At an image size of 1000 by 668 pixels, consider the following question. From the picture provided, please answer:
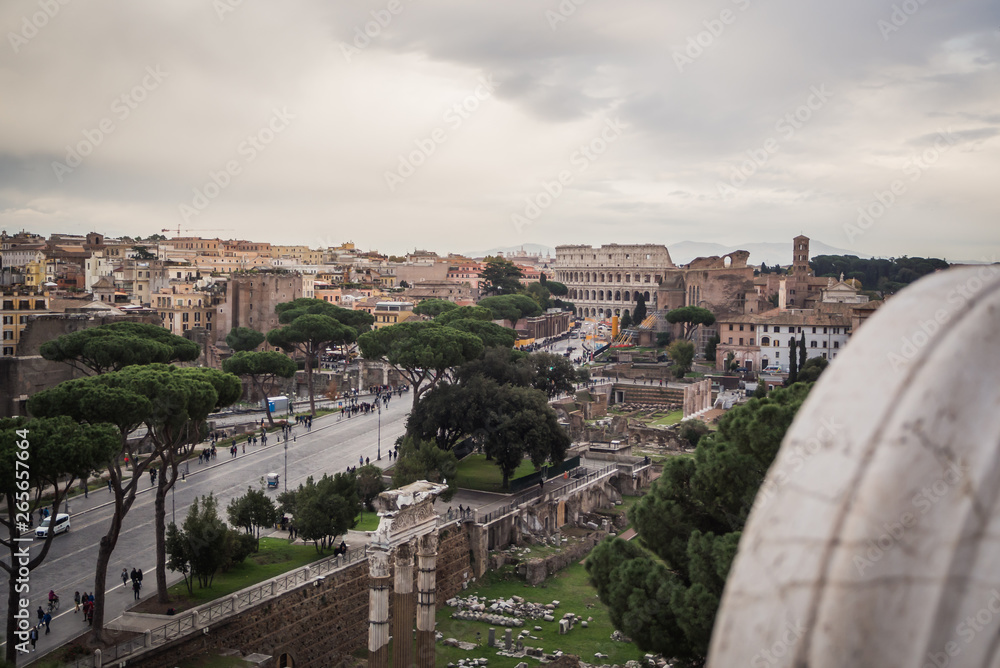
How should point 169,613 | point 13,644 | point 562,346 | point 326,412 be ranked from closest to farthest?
point 13,644 < point 169,613 < point 326,412 < point 562,346

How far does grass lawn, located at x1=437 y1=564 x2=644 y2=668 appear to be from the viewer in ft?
49.8

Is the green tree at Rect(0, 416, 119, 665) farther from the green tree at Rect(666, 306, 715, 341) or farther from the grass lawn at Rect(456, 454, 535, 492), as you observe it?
the green tree at Rect(666, 306, 715, 341)

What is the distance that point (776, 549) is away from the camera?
1.81 meters

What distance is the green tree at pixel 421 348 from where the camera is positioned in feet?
87.5

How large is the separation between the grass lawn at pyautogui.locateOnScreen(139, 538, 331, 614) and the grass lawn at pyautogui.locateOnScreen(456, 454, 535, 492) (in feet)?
23.0

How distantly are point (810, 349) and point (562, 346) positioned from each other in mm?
20153

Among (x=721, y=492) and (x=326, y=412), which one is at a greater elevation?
(x=721, y=492)

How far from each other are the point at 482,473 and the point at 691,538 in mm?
14419

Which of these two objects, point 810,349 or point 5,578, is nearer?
point 5,578

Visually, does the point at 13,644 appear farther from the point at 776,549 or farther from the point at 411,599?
the point at 776,549

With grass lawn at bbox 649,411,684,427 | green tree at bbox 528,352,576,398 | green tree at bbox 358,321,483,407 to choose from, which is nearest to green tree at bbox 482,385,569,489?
green tree at bbox 358,321,483,407

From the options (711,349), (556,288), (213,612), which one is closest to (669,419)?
(711,349)

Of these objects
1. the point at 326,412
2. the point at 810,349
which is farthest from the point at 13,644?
the point at 810,349

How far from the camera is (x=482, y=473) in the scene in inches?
987
